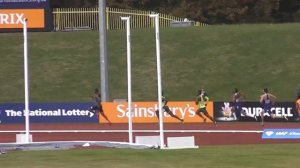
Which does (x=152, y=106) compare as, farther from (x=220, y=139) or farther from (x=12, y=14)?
(x=12, y=14)

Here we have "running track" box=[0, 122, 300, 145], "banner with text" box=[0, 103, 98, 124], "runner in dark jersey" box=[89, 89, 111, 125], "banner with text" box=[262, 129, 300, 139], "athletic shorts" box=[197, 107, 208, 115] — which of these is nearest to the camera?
"banner with text" box=[262, 129, 300, 139]

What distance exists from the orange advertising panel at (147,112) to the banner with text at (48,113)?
1.31 m

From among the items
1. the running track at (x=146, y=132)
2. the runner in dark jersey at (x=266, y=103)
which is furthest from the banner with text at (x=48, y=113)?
the runner in dark jersey at (x=266, y=103)

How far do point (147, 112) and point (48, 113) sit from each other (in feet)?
17.8

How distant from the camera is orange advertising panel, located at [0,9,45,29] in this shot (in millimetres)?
50634

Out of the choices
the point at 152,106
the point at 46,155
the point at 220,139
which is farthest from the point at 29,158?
the point at 152,106

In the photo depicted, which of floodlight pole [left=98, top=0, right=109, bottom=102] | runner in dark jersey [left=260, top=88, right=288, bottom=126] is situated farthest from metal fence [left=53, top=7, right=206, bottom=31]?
runner in dark jersey [left=260, top=88, right=288, bottom=126]

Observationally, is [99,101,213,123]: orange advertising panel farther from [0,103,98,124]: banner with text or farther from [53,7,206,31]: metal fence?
[53,7,206,31]: metal fence

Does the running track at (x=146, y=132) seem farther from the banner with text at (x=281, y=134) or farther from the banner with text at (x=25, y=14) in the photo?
the banner with text at (x=25, y=14)

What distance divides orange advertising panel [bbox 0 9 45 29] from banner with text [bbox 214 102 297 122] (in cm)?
1771

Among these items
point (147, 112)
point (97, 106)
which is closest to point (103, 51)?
point (97, 106)

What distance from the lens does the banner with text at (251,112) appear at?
122 feet

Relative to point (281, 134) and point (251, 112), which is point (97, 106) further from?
point (281, 134)

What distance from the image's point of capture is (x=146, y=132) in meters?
32.2
